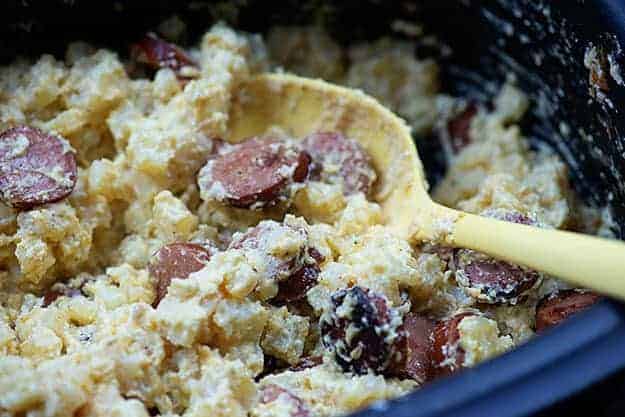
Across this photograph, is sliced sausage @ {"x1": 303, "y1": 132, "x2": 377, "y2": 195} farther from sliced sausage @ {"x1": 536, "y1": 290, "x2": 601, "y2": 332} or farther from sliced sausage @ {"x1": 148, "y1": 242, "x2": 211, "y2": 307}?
sliced sausage @ {"x1": 536, "y1": 290, "x2": 601, "y2": 332}

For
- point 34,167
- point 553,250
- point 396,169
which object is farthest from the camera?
point 396,169

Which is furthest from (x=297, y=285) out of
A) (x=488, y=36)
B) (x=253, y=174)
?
(x=488, y=36)

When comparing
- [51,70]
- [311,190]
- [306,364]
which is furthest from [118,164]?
[306,364]

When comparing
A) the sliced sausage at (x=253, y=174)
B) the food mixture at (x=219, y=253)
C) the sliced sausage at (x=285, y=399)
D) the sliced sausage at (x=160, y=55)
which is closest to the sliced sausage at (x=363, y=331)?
the food mixture at (x=219, y=253)

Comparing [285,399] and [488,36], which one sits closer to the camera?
[285,399]

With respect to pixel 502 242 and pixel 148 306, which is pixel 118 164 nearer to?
pixel 148 306

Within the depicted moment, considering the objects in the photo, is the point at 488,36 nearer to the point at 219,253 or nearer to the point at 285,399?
the point at 219,253
